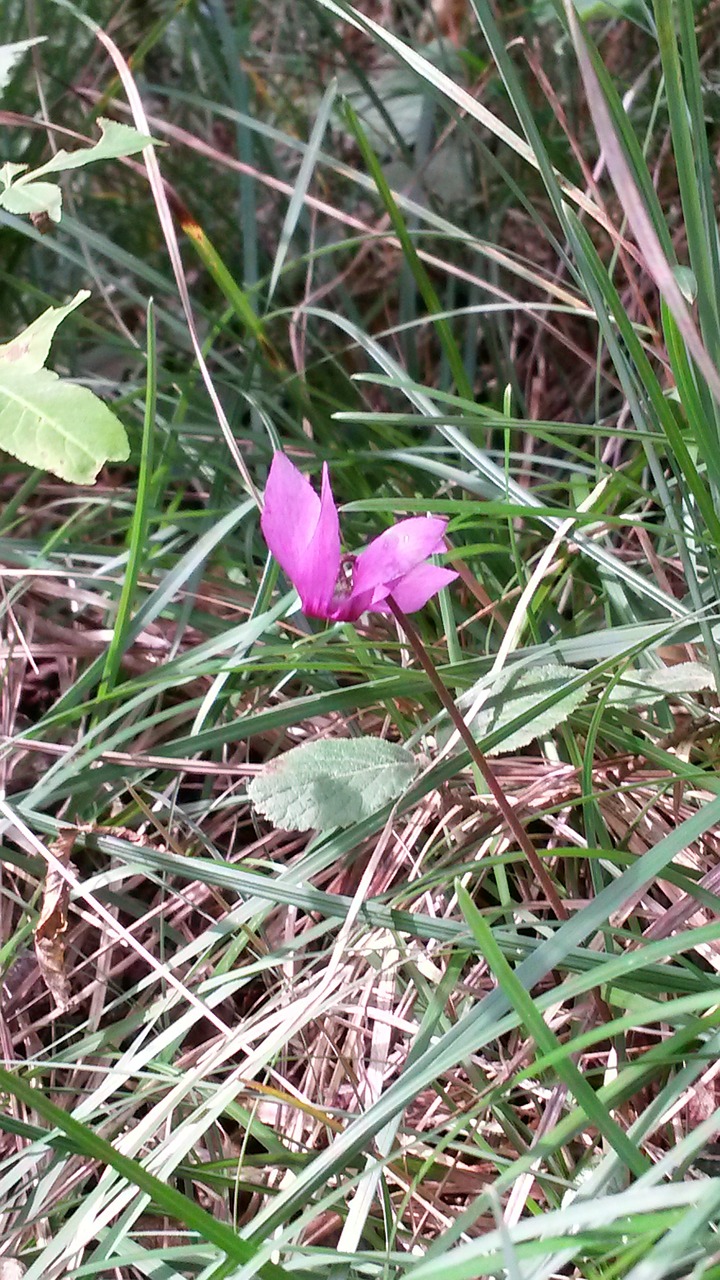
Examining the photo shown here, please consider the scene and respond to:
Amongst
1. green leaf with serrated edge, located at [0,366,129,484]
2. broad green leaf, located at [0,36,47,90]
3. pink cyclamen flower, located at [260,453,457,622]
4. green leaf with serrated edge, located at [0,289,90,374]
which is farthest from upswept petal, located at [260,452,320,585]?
broad green leaf, located at [0,36,47,90]

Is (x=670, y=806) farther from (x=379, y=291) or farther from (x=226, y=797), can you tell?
(x=379, y=291)

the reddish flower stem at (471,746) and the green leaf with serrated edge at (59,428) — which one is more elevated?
the green leaf with serrated edge at (59,428)

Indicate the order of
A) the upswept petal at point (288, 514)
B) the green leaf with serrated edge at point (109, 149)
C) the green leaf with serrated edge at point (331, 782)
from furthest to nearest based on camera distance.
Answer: the green leaf with serrated edge at point (109, 149) < the green leaf with serrated edge at point (331, 782) < the upswept petal at point (288, 514)

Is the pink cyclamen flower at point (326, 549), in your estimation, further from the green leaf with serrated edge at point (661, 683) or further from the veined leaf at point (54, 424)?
the green leaf with serrated edge at point (661, 683)

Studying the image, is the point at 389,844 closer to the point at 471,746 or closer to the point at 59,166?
the point at 471,746

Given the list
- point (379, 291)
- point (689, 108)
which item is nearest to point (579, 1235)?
point (689, 108)

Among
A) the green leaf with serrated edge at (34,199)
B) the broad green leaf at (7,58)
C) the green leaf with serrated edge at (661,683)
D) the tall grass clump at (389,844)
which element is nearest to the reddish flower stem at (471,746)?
the tall grass clump at (389,844)

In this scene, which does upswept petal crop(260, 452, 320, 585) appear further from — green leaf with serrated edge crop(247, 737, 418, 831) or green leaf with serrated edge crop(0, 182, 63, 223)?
green leaf with serrated edge crop(0, 182, 63, 223)

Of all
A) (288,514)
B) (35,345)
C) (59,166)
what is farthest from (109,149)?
(288,514)
